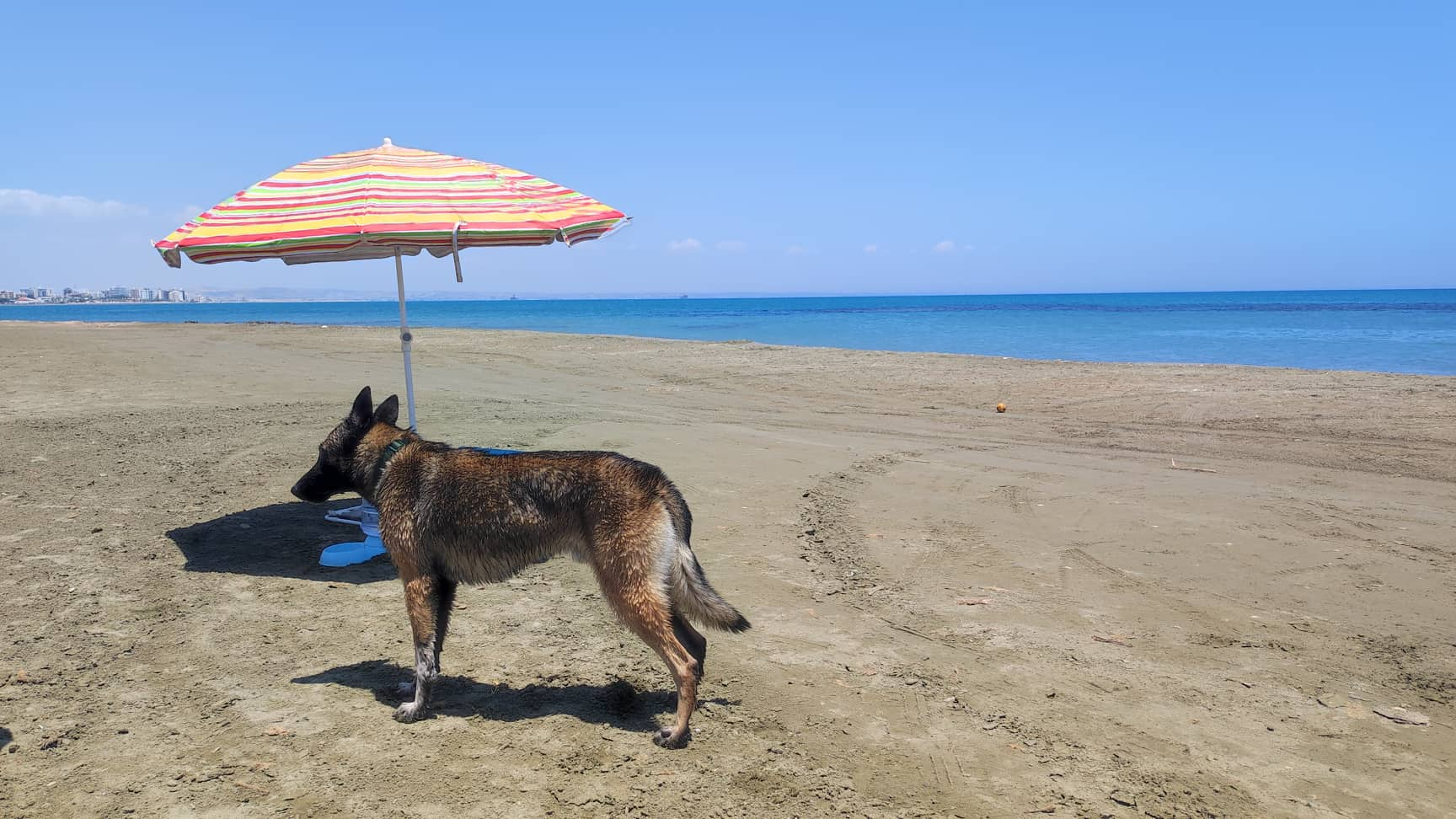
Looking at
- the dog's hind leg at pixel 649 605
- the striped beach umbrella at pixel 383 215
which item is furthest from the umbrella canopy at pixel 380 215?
the dog's hind leg at pixel 649 605

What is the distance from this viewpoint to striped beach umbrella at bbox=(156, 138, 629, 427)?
5.88 meters

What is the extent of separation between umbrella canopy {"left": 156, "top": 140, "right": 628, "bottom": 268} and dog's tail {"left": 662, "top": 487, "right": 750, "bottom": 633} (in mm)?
2958

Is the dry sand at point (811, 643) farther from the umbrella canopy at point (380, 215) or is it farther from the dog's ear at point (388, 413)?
the umbrella canopy at point (380, 215)

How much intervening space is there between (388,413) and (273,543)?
8.91 feet

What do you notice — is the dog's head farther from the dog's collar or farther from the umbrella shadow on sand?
the umbrella shadow on sand

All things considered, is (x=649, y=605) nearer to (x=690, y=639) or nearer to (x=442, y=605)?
(x=690, y=639)

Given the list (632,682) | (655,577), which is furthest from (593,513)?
(632,682)

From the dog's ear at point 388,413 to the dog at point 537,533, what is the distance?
13 centimetres

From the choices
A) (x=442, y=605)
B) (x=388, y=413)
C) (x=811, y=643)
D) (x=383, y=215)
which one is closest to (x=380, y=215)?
(x=383, y=215)

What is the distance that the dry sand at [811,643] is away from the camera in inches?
141

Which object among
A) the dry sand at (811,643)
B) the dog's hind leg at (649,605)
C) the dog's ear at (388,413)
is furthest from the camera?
the dog's ear at (388,413)

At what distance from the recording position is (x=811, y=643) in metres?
5.00

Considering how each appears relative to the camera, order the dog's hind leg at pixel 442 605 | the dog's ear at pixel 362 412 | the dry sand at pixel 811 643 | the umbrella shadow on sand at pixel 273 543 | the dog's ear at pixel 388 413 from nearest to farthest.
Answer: the dry sand at pixel 811 643 < the dog's hind leg at pixel 442 605 < the dog's ear at pixel 362 412 < the dog's ear at pixel 388 413 < the umbrella shadow on sand at pixel 273 543

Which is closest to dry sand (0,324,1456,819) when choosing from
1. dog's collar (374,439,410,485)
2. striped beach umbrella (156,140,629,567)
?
dog's collar (374,439,410,485)
